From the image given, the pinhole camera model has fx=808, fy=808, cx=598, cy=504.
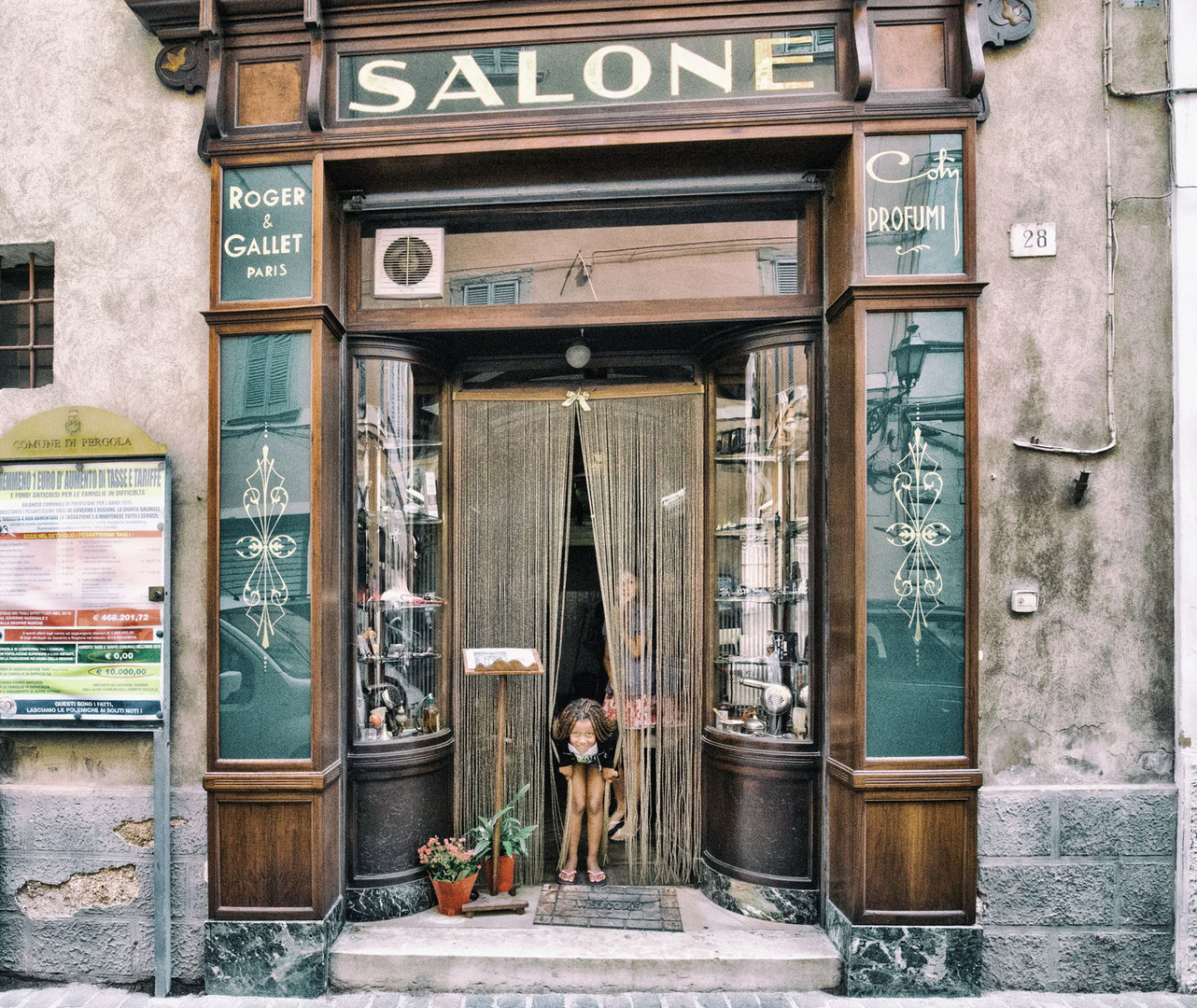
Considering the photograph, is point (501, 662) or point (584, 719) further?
point (584, 719)

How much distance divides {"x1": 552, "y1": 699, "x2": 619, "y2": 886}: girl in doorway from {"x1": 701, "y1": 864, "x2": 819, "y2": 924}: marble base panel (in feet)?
2.42

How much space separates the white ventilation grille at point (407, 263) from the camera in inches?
183

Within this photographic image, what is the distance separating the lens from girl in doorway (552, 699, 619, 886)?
15.8 feet

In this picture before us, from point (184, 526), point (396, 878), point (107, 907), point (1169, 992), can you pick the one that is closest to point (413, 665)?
point (396, 878)

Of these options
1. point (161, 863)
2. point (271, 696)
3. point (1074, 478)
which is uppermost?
point (1074, 478)

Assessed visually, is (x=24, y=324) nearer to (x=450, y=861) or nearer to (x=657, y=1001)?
(x=450, y=861)

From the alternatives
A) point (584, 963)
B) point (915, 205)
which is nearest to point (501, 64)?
point (915, 205)

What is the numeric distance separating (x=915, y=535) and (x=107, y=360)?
444 cm

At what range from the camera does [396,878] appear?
4566 millimetres

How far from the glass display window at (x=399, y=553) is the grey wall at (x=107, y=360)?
2.77 ft

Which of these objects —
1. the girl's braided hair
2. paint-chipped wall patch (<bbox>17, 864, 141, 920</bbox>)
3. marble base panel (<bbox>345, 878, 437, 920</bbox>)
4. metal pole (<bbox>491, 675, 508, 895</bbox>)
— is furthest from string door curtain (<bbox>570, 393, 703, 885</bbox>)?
paint-chipped wall patch (<bbox>17, 864, 141, 920</bbox>)

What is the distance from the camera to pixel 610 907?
459 cm

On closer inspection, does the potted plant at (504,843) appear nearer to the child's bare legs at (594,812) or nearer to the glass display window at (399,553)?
the child's bare legs at (594,812)

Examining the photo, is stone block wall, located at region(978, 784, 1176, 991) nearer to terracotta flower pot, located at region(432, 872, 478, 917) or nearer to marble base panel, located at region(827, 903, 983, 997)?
marble base panel, located at region(827, 903, 983, 997)
